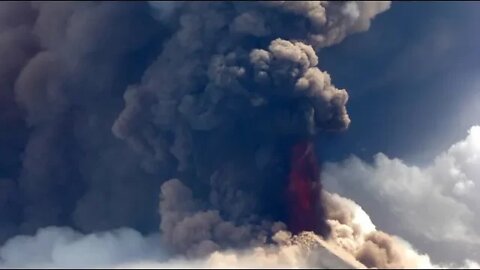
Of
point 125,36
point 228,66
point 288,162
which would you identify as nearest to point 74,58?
point 125,36

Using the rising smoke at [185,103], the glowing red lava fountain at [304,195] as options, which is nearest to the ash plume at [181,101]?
the rising smoke at [185,103]

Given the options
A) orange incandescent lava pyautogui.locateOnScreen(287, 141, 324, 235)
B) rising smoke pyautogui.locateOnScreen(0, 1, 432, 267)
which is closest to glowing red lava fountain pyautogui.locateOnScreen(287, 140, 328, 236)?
orange incandescent lava pyautogui.locateOnScreen(287, 141, 324, 235)

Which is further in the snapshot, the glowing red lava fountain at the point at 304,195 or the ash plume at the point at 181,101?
the glowing red lava fountain at the point at 304,195

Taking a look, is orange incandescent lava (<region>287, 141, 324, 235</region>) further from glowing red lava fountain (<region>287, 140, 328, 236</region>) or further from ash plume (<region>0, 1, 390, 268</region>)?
ash plume (<region>0, 1, 390, 268</region>)

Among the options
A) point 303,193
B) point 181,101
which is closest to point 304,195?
point 303,193

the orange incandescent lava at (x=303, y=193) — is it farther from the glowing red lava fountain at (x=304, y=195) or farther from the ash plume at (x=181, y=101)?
the ash plume at (x=181, y=101)

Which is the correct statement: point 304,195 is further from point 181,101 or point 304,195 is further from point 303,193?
point 181,101
